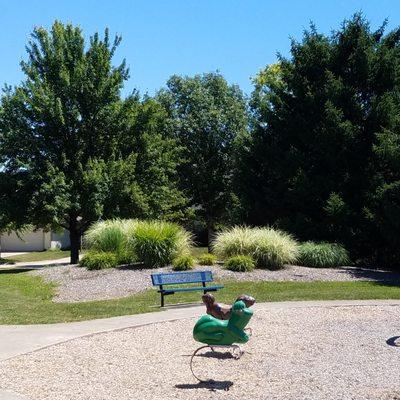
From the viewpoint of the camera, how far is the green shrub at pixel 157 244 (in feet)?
56.0

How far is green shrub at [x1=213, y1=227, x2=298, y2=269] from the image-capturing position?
17.1 meters

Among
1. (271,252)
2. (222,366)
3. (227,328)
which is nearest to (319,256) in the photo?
(271,252)

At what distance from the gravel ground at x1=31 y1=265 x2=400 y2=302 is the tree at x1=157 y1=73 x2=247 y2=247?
23245 millimetres

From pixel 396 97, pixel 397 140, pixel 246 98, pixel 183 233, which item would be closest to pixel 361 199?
pixel 397 140

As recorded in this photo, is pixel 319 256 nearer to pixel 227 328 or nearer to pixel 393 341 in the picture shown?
pixel 393 341

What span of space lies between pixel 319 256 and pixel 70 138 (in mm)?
12516

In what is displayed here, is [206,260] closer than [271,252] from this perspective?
Yes

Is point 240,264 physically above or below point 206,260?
below

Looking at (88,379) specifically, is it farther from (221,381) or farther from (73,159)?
(73,159)

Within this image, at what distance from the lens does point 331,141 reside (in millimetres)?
21734

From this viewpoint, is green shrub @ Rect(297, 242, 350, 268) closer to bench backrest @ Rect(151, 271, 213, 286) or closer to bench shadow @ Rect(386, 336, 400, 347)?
bench backrest @ Rect(151, 271, 213, 286)

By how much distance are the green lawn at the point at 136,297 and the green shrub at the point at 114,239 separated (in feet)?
8.65

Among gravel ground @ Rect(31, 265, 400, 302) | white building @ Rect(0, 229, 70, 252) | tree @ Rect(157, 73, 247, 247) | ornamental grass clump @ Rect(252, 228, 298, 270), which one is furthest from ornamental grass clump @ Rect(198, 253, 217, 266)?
white building @ Rect(0, 229, 70, 252)

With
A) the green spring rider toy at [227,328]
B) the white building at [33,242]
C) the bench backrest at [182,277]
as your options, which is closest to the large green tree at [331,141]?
the bench backrest at [182,277]
